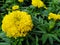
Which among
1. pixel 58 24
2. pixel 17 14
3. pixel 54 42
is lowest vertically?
A: pixel 54 42

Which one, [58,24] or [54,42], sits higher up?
[58,24]

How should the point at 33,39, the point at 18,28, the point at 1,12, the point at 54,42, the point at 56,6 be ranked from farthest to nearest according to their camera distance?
the point at 1,12 → the point at 56,6 → the point at 54,42 → the point at 33,39 → the point at 18,28

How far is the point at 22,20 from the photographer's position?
181cm

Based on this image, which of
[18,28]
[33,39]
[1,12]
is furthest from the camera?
[1,12]

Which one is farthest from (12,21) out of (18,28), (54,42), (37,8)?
(37,8)

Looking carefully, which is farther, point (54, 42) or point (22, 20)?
point (54, 42)

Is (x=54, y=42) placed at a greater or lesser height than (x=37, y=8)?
lesser

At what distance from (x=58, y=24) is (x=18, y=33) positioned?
50 cm

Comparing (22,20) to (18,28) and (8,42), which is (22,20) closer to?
(18,28)

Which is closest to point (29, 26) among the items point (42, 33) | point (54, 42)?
point (42, 33)

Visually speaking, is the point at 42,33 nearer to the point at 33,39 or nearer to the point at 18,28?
the point at 33,39

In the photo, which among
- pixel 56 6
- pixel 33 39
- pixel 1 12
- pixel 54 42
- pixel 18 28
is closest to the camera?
pixel 18 28

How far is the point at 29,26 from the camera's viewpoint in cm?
182

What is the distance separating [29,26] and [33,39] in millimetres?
160
